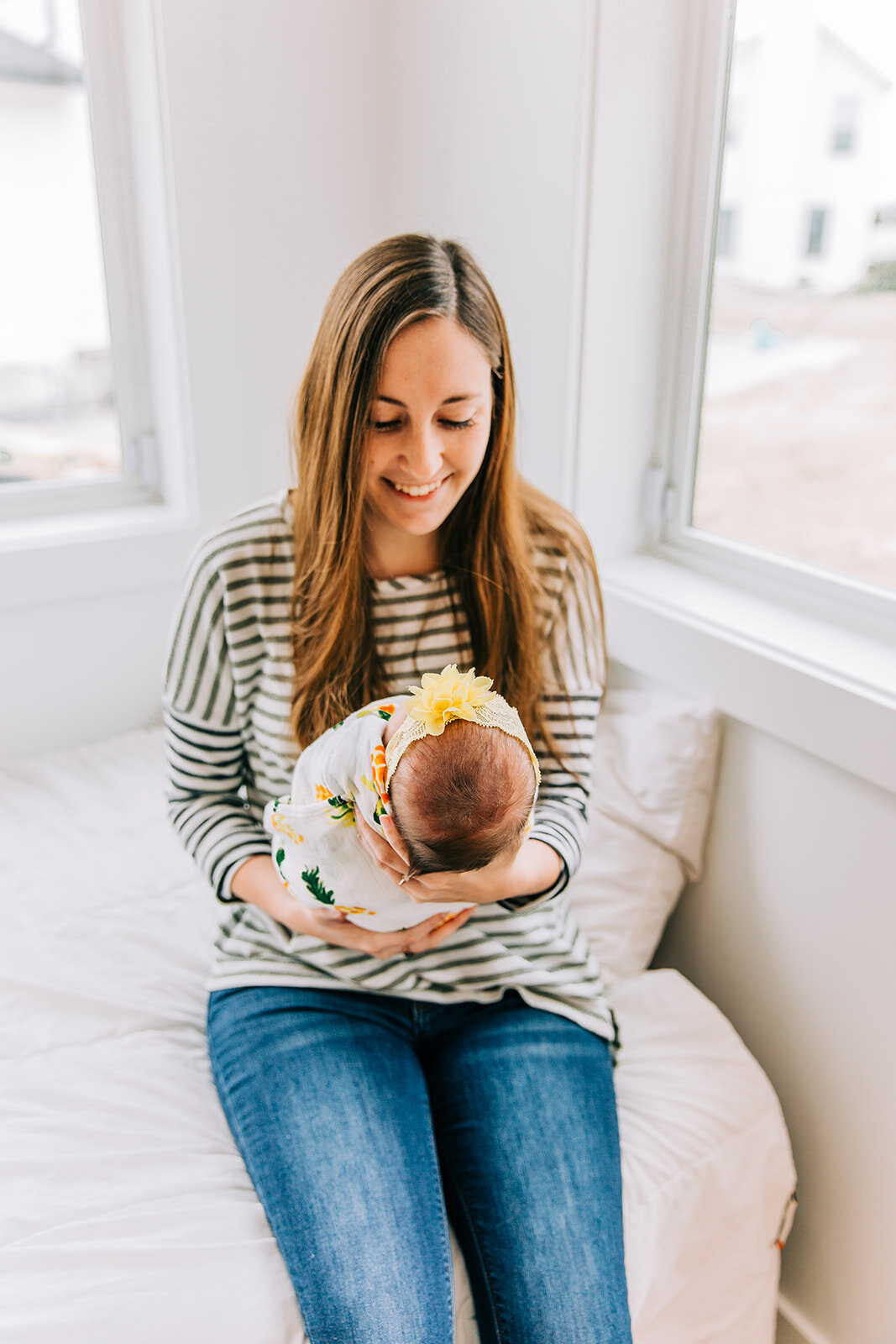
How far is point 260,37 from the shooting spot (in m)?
1.70

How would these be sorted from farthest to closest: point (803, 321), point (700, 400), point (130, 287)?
point (130, 287) → point (700, 400) → point (803, 321)

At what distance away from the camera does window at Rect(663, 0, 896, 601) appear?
1.24 m

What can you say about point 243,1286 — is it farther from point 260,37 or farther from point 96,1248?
point 260,37

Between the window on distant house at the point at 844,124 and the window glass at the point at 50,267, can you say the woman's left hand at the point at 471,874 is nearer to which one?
the window on distant house at the point at 844,124

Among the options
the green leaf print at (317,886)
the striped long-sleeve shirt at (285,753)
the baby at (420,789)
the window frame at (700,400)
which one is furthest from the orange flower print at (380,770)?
the window frame at (700,400)

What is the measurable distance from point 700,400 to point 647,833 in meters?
0.66

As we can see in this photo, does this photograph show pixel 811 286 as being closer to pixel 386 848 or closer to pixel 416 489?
pixel 416 489

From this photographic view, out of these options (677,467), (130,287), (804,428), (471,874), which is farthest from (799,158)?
(130,287)

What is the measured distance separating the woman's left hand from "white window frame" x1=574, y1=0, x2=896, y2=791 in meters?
0.38

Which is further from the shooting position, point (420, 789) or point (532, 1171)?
point (532, 1171)

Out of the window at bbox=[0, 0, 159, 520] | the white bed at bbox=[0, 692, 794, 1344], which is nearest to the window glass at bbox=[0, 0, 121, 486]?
the window at bbox=[0, 0, 159, 520]

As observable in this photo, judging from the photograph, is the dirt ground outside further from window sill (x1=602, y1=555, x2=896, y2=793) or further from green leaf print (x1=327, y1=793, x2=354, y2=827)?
green leaf print (x1=327, y1=793, x2=354, y2=827)

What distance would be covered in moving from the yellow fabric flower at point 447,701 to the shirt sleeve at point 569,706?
0.36 m

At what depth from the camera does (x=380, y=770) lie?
2.82 feet
